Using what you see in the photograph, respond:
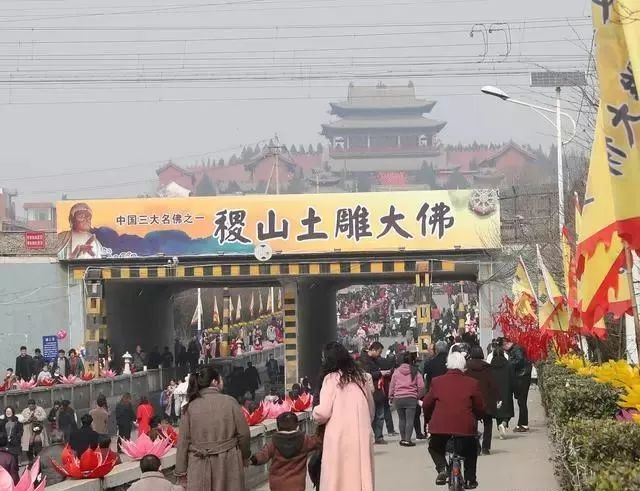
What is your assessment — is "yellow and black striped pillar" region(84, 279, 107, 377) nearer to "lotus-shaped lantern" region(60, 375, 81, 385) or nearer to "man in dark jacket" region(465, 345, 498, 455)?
"lotus-shaped lantern" region(60, 375, 81, 385)

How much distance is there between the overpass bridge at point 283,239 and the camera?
3984 cm

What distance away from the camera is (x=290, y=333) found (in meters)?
Answer: 40.9

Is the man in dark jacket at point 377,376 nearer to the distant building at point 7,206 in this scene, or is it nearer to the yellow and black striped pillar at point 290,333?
the yellow and black striped pillar at point 290,333

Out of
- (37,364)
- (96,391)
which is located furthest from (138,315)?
(96,391)

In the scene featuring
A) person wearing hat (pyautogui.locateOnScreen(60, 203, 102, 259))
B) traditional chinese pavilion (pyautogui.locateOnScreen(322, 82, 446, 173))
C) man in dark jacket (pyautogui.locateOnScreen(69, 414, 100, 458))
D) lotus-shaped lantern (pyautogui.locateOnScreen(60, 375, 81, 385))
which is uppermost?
traditional chinese pavilion (pyautogui.locateOnScreen(322, 82, 446, 173))

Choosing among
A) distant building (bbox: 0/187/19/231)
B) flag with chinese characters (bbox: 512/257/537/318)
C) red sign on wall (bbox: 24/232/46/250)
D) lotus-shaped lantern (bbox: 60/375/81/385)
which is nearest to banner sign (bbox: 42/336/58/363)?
red sign on wall (bbox: 24/232/46/250)

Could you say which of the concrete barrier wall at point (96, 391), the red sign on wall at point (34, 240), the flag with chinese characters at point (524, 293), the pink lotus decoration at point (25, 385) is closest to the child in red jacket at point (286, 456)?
the concrete barrier wall at point (96, 391)

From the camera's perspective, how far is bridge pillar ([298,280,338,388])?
43181 mm

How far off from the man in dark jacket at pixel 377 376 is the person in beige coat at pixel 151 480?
10346 mm

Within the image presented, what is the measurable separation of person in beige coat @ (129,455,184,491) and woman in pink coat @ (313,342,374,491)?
1470 mm

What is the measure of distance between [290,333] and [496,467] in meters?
24.8

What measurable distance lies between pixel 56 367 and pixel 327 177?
383 ft

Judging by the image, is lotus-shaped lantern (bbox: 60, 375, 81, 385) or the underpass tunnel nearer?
lotus-shaped lantern (bbox: 60, 375, 81, 385)

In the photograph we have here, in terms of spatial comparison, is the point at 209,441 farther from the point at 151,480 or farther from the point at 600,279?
the point at 600,279
